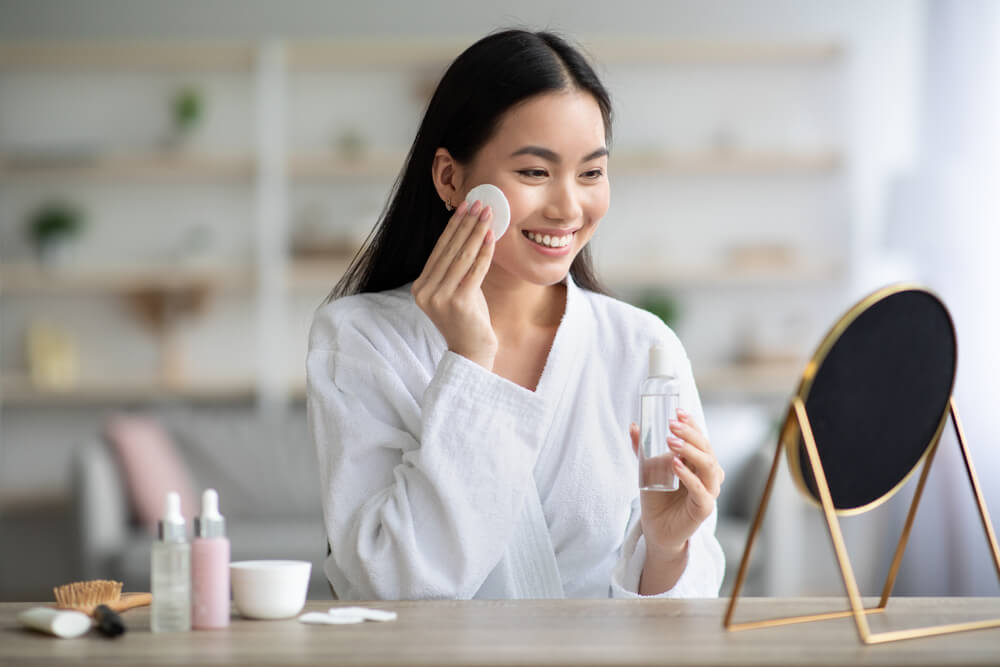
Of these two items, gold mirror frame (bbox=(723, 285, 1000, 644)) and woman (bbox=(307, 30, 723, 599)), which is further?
woman (bbox=(307, 30, 723, 599))

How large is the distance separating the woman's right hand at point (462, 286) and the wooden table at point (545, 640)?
1.23 ft

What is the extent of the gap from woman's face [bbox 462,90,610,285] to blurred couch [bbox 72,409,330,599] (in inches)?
85.6

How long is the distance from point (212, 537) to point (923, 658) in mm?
621

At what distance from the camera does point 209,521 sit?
1.00 metres

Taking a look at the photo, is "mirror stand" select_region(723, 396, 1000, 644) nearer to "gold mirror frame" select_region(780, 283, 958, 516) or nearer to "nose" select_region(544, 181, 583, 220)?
"gold mirror frame" select_region(780, 283, 958, 516)

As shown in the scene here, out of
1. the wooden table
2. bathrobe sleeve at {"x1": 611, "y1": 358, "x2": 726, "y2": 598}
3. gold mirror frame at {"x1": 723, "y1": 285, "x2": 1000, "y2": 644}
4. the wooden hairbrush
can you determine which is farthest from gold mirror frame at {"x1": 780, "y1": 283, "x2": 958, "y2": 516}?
the wooden hairbrush

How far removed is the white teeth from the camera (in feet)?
5.03

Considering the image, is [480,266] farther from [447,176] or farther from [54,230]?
[54,230]

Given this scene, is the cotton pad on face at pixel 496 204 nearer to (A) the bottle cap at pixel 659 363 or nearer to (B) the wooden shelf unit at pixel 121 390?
(A) the bottle cap at pixel 659 363

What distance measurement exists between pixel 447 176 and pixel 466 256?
269 millimetres

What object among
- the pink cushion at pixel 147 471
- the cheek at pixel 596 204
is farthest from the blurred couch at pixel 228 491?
the cheek at pixel 596 204

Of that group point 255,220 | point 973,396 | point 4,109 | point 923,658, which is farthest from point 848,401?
point 4,109

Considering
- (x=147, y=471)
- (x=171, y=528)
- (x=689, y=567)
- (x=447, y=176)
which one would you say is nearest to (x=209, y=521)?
(x=171, y=528)

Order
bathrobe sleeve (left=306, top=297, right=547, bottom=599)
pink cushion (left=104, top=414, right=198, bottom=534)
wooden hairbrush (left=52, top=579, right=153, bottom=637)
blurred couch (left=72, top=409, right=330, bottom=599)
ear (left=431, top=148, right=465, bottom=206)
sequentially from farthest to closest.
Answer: pink cushion (left=104, top=414, right=198, bottom=534), blurred couch (left=72, top=409, right=330, bottom=599), ear (left=431, top=148, right=465, bottom=206), bathrobe sleeve (left=306, top=297, right=547, bottom=599), wooden hairbrush (left=52, top=579, right=153, bottom=637)
